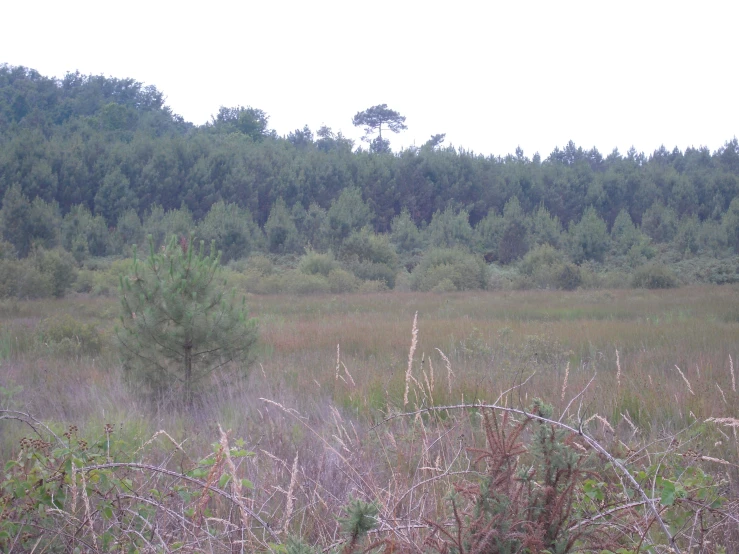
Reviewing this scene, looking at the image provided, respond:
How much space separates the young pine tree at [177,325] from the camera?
6660 millimetres

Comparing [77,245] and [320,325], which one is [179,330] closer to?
[320,325]

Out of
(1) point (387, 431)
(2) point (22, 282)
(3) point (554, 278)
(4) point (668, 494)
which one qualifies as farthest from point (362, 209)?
(4) point (668, 494)

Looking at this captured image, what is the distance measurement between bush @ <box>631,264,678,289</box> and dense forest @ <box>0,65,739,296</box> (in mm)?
89

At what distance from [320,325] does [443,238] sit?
105 feet

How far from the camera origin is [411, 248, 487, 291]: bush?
92.6ft

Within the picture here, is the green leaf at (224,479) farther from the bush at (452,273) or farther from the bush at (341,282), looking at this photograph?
the bush at (452,273)

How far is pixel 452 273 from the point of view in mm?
28562

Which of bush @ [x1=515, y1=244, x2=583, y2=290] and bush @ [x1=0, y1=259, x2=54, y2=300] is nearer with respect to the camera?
bush @ [x1=0, y1=259, x2=54, y2=300]

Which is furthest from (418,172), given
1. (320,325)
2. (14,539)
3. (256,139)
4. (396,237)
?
(14,539)

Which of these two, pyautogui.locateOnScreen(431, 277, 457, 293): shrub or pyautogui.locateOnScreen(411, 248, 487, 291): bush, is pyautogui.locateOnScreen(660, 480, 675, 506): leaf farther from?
pyautogui.locateOnScreen(411, 248, 487, 291): bush

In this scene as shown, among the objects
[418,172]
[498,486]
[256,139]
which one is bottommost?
[498,486]

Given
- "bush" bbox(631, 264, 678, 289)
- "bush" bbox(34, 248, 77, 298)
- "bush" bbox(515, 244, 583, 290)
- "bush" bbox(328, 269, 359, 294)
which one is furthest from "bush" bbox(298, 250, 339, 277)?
"bush" bbox(631, 264, 678, 289)

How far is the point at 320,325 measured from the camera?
13.3 m

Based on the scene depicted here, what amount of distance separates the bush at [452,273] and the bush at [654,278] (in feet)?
21.1
